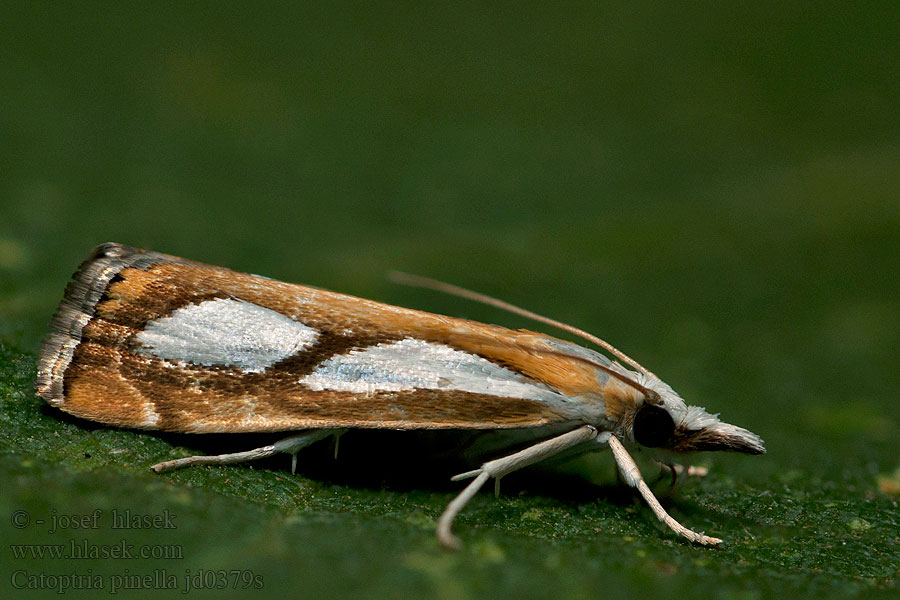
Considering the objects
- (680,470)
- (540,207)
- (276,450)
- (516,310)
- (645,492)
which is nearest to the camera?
(276,450)

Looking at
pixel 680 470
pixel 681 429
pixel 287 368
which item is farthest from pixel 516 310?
pixel 680 470

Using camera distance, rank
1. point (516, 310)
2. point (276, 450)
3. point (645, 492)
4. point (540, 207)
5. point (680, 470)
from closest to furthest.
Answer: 1. point (276, 450)
2. point (645, 492)
3. point (516, 310)
4. point (680, 470)
5. point (540, 207)

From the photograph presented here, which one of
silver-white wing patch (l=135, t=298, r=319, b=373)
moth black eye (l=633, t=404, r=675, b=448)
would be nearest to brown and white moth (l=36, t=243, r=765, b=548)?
silver-white wing patch (l=135, t=298, r=319, b=373)

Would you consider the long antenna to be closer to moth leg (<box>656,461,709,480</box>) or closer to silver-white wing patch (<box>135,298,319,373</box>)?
moth leg (<box>656,461,709,480</box>)

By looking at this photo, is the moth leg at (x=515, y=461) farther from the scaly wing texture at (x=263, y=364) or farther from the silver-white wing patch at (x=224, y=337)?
the silver-white wing patch at (x=224, y=337)

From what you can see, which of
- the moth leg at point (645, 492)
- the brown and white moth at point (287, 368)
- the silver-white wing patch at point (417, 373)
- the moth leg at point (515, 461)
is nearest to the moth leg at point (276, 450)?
the brown and white moth at point (287, 368)

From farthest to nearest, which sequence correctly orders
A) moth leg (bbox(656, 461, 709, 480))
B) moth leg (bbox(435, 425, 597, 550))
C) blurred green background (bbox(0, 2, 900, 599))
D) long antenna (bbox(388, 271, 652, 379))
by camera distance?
1. moth leg (bbox(656, 461, 709, 480))
2. long antenna (bbox(388, 271, 652, 379))
3. blurred green background (bbox(0, 2, 900, 599))
4. moth leg (bbox(435, 425, 597, 550))

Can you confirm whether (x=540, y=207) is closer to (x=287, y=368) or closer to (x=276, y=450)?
(x=287, y=368)
